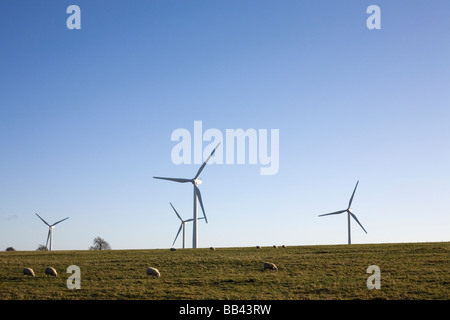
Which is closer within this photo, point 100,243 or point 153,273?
point 153,273

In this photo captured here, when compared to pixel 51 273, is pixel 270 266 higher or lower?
higher

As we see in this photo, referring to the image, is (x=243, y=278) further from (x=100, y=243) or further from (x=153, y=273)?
(x=100, y=243)

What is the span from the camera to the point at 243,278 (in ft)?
106

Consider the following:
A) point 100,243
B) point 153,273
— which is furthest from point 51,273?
point 100,243

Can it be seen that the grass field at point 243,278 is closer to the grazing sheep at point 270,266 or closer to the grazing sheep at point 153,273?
the grazing sheep at point 270,266

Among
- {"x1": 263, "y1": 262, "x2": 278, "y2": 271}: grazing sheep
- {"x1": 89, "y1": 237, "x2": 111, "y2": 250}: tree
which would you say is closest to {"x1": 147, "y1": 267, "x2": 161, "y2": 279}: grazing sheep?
Result: {"x1": 263, "y1": 262, "x2": 278, "y2": 271}: grazing sheep

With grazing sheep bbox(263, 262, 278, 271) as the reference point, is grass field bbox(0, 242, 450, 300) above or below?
below

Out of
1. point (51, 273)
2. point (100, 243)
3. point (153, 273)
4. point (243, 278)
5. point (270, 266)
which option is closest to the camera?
point (243, 278)

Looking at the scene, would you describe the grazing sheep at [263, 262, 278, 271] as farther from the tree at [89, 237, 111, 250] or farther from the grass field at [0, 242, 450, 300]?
the tree at [89, 237, 111, 250]

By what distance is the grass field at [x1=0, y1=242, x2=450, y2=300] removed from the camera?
88.5ft

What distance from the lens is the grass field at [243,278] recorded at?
Answer: 26969 mm
